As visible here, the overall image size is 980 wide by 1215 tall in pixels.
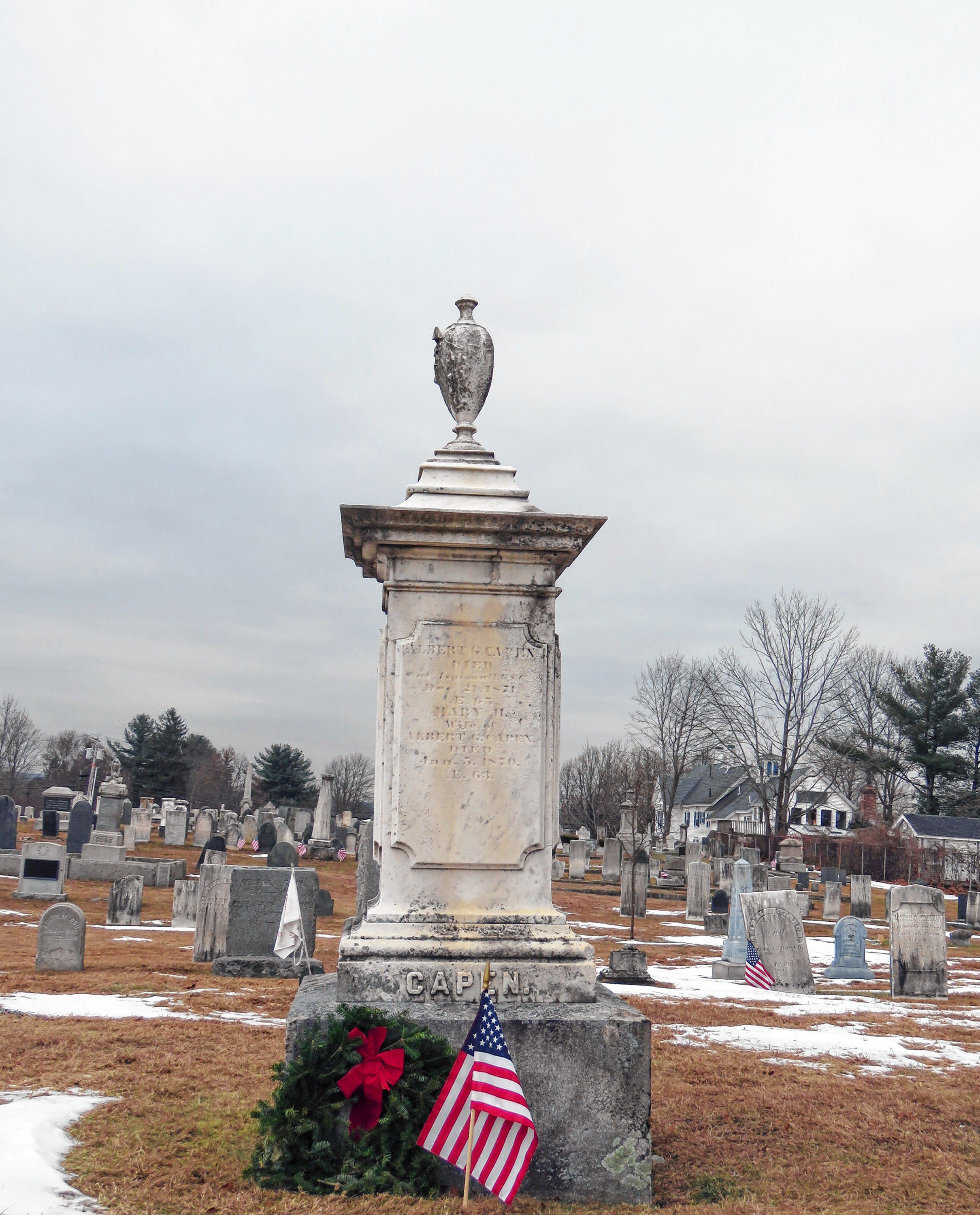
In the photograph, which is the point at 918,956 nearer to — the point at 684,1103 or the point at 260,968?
the point at 260,968

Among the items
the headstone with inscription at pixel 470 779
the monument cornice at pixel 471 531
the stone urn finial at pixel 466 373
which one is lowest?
the headstone with inscription at pixel 470 779

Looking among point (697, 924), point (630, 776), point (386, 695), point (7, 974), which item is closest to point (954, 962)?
point (697, 924)

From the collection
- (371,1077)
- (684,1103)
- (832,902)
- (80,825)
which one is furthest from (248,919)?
(832,902)

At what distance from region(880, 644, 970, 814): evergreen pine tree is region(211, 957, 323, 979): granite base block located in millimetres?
50963

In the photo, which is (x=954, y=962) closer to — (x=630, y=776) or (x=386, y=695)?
(x=386, y=695)

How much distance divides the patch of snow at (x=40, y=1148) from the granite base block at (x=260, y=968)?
6596 mm

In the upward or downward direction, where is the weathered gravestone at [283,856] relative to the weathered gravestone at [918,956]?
upward

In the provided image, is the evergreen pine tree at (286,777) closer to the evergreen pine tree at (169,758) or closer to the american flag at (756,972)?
the evergreen pine tree at (169,758)

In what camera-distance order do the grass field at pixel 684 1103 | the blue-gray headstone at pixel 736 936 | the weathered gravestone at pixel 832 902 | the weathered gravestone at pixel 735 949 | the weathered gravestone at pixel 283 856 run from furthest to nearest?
the weathered gravestone at pixel 832 902
the weathered gravestone at pixel 283 856
the blue-gray headstone at pixel 736 936
the weathered gravestone at pixel 735 949
the grass field at pixel 684 1103

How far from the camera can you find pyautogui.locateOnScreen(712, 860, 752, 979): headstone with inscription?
43.7 ft

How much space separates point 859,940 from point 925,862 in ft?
87.3

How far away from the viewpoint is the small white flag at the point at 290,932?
11453 millimetres

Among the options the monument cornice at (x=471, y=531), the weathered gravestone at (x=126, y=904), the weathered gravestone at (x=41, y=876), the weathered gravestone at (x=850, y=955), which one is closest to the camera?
the monument cornice at (x=471, y=531)

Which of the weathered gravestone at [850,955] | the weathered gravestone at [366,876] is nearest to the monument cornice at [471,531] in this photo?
the weathered gravestone at [366,876]
